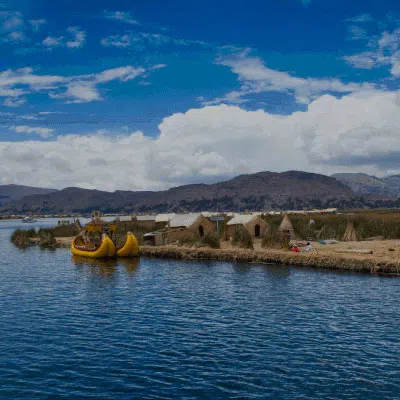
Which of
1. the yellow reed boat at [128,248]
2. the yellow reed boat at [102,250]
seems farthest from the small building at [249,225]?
the yellow reed boat at [102,250]

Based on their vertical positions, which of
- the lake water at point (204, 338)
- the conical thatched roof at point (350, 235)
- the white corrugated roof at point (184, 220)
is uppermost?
the white corrugated roof at point (184, 220)

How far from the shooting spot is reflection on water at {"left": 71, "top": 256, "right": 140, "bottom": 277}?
3676 cm

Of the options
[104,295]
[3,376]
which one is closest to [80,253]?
[104,295]

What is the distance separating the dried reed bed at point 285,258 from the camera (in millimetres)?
31047

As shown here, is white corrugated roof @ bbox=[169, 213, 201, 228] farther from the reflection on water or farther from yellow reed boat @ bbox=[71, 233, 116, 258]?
yellow reed boat @ bbox=[71, 233, 116, 258]

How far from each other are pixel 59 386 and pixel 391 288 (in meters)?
18.7

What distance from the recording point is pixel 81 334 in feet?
59.1

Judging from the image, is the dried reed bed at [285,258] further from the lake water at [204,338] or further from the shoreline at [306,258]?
the lake water at [204,338]

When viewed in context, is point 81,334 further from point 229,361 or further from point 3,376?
point 229,361

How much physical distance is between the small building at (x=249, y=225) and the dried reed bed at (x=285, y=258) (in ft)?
Result: 35.2

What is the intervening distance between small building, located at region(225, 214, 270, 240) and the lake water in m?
24.1

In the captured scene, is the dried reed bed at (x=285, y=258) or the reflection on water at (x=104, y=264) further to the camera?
the reflection on water at (x=104, y=264)

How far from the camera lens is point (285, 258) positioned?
36.2 m

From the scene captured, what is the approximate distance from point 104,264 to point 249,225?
18728 millimetres
